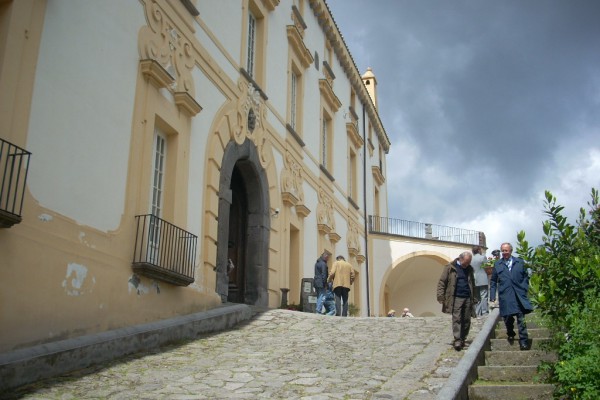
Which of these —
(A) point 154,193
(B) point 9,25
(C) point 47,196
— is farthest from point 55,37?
(A) point 154,193

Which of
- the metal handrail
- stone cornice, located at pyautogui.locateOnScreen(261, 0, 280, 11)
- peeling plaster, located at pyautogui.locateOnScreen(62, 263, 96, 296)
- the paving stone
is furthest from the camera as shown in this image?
stone cornice, located at pyautogui.locateOnScreen(261, 0, 280, 11)

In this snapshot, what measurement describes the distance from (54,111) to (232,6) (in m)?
7.72

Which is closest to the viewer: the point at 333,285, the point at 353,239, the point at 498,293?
the point at 498,293

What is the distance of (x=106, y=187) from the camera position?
1012 cm

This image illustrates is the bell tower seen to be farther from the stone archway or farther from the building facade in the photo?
the building facade

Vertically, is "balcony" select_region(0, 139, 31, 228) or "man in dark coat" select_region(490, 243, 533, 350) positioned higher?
"balcony" select_region(0, 139, 31, 228)

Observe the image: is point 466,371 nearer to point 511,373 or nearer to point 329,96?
point 511,373

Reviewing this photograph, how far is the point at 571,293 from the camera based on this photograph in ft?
23.8

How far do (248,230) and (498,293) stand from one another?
7.41 m

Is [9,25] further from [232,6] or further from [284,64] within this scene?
[284,64]

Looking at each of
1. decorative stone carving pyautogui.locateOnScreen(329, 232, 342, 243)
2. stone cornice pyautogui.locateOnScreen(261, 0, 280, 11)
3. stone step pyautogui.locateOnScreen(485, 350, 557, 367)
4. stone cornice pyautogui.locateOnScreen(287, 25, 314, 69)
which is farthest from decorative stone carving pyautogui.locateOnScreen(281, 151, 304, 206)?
stone step pyautogui.locateOnScreen(485, 350, 557, 367)

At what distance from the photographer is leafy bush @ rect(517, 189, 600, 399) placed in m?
6.63

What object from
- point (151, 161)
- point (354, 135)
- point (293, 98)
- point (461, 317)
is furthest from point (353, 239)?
point (461, 317)

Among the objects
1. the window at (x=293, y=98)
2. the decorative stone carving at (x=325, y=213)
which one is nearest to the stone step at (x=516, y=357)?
the window at (x=293, y=98)
